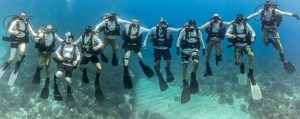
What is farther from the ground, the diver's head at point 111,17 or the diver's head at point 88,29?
the diver's head at point 111,17

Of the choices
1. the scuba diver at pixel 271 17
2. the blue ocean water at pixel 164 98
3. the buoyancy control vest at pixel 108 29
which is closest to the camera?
the buoyancy control vest at pixel 108 29

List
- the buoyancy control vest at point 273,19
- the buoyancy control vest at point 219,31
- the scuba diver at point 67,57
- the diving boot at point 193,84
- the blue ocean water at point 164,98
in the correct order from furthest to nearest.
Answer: the blue ocean water at point 164,98 → the diving boot at point 193,84 → the buoyancy control vest at point 273,19 → the buoyancy control vest at point 219,31 → the scuba diver at point 67,57

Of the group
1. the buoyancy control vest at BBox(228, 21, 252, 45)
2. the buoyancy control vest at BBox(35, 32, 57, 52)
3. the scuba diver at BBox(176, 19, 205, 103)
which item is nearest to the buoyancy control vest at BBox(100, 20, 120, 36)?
the buoyancy control vest at BBox(35, 32, 57, 52)

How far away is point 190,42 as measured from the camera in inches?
738

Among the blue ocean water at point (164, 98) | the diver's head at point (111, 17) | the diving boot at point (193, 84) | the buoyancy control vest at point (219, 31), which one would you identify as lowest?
the blue ocean water at point (164, 98)

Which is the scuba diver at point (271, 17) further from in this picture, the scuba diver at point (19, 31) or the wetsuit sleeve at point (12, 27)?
the wetsuit sleeve at point (12, 27)

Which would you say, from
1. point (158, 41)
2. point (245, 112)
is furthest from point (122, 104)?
point (158, 41)

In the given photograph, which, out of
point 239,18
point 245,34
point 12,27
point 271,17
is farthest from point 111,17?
point 271,17

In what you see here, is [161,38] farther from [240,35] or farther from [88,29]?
[240,35]

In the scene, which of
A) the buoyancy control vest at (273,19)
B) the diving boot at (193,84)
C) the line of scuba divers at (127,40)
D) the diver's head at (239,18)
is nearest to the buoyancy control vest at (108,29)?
the line of scuba divers at (127,40)

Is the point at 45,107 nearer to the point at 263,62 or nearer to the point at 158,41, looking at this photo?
the point at 158,41

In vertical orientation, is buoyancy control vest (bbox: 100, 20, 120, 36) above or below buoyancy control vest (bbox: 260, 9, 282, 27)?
below

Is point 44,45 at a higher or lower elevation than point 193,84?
higher

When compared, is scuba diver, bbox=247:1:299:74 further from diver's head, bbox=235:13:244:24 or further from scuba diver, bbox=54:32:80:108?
scuba diver, bbox=54:32:80:108
